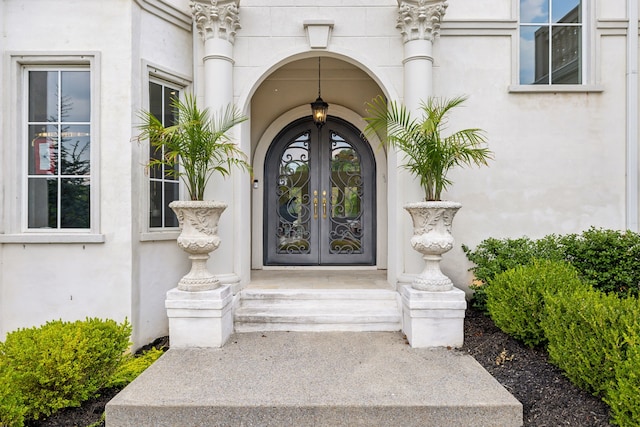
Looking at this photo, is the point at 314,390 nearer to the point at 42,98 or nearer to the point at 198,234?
the point at 198,234

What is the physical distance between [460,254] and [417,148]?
1787mm

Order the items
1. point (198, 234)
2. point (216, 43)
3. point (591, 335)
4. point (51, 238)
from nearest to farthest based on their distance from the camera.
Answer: point (591, 335) < point (198, 234) < point (51, 238) < point (216, 43)

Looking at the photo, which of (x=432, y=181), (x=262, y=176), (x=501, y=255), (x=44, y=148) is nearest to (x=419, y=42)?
(x=432, y=181)

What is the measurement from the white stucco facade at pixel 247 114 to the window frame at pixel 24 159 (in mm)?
16

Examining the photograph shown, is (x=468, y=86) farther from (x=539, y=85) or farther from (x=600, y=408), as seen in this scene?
(x=600, y=408)

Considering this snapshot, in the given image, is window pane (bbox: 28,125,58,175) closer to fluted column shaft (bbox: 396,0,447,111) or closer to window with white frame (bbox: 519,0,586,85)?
fluted column shaft (bbox: 396,0,447,111)

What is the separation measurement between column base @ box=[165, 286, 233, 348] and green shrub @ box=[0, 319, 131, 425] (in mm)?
832

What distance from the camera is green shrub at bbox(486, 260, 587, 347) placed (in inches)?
137

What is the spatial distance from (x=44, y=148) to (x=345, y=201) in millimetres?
4210

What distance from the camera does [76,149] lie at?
14.8 feet

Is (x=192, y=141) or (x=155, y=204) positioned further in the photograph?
(x=155, y=204)

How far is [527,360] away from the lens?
11.5 feet

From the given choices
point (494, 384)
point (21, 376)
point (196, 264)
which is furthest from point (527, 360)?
point (21, 376)

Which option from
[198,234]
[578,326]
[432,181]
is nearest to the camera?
[578,326]
